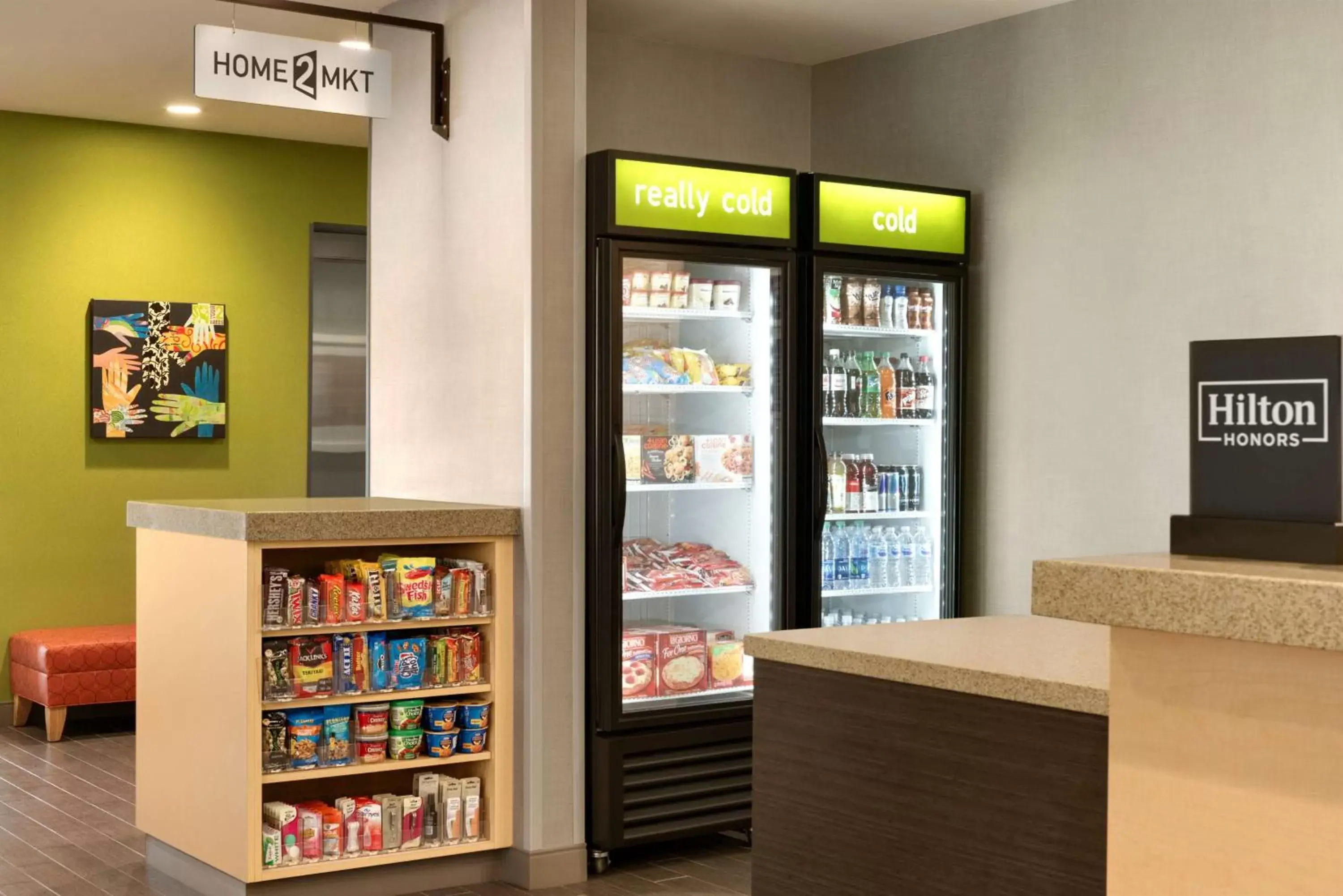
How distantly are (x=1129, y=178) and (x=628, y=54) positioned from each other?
6.77ft

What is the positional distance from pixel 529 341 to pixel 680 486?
2.62 ft

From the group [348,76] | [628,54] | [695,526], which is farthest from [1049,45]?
[348,76]

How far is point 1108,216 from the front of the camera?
5438 mm

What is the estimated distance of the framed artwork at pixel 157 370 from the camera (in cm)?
784

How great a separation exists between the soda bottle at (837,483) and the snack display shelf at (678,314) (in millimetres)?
680

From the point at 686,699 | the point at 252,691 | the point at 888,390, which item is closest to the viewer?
the point at 252,691

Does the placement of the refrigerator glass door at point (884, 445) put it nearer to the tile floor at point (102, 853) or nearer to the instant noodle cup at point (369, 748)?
the tile floor at point (102, 853)

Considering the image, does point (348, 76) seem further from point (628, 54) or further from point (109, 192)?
point (109, 192)

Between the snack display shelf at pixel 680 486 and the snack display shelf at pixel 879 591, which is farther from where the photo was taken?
the snack display shelf at pixel 879 591

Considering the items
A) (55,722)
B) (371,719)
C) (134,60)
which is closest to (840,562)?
(371,719)

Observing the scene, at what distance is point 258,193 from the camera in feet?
27.2

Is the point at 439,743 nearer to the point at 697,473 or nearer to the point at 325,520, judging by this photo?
the point at 325,520

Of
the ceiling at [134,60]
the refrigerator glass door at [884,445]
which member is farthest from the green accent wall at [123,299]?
the refrigerator glass door at [884,445]

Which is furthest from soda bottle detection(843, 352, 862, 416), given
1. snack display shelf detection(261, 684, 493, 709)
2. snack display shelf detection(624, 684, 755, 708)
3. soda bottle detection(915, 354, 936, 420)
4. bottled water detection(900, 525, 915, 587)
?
snack display shelf detection(261, 684, 493, 709)
